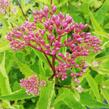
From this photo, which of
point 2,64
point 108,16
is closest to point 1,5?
point 2,64

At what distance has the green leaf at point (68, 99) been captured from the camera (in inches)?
35.4

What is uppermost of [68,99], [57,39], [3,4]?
[3,4]

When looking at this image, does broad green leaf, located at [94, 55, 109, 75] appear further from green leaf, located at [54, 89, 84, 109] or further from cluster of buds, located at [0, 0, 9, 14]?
cluster of buds, located at [0, 0, 9, 14]

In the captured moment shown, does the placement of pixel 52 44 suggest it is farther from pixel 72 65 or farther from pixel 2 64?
pixel 2 64

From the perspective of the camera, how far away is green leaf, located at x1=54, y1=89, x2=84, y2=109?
90 centimetres

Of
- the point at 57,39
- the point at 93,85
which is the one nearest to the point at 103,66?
the point at 93,85

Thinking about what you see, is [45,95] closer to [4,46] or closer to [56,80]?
[56,80]

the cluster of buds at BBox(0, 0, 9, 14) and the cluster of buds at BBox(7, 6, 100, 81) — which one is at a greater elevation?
the cluster of buds at BBox(0, 0, 9, 14)

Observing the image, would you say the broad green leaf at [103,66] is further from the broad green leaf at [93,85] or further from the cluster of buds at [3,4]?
the cluster of buds at [3,4]

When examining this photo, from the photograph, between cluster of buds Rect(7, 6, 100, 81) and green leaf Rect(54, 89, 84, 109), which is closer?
cluster of buds Rect(7, 6, 100, 81)

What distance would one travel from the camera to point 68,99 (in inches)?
36.7

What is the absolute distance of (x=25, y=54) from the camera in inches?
43.1

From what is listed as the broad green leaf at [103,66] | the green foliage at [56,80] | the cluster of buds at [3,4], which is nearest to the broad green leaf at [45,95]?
the green foliage at [56,80]

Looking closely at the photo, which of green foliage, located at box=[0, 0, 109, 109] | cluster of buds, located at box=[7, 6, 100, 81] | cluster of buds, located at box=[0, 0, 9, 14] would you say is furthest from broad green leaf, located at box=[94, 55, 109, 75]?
cluster of buds, located at box=[0, 0, 9, 14]
